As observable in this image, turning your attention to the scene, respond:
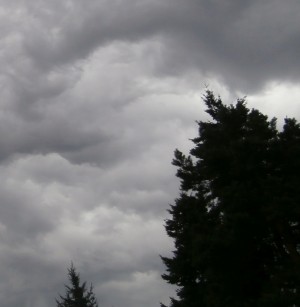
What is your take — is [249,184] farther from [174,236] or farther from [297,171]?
[174,236]

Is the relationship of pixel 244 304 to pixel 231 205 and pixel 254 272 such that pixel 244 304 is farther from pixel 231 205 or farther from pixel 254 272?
pixel 231 205

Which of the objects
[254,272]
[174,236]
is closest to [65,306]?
[174,236]

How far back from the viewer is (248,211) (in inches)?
1352

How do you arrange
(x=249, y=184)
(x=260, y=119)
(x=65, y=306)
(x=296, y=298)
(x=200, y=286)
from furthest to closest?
(x=65, y=306)
(x=200, y=286)
(x=260, y=119)
(x=249, y=184)
(x=296, y=298)

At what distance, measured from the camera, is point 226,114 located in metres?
38.2

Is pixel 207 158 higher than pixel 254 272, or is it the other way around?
pixel 207 158

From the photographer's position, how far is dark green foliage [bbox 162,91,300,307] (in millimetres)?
33688

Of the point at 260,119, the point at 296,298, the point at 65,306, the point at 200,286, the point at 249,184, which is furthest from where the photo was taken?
the point at 65,306

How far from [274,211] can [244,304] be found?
233 inches

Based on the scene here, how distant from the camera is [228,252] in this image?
35.0 m

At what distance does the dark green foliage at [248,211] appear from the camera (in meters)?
33.7

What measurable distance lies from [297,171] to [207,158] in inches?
198

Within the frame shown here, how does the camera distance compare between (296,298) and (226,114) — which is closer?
(296,298)

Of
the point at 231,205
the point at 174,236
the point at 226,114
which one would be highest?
the point at 226,114
